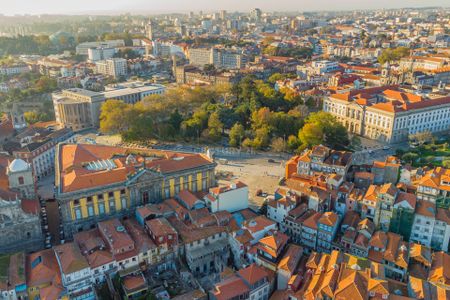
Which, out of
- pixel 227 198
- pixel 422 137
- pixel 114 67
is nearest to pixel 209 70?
pixel 114 67

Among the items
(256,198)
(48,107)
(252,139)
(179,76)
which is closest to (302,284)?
(256,198)

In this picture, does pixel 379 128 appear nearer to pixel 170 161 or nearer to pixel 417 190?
pixel 417 190

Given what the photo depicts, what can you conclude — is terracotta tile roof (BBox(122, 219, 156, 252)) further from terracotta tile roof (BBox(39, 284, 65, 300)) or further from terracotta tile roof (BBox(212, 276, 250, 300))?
terracotta tile roof (BBox(212, 276, 250, 300))

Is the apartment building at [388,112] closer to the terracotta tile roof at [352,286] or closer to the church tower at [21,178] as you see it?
the terracotta tile roof at [352,286]

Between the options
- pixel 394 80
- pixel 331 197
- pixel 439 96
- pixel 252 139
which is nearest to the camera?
pixel 331 197

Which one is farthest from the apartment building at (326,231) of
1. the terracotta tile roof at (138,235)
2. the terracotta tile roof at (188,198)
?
the terracotta tile roof at (138,235)

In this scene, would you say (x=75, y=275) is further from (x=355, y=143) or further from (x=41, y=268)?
(x=355, y=143)
